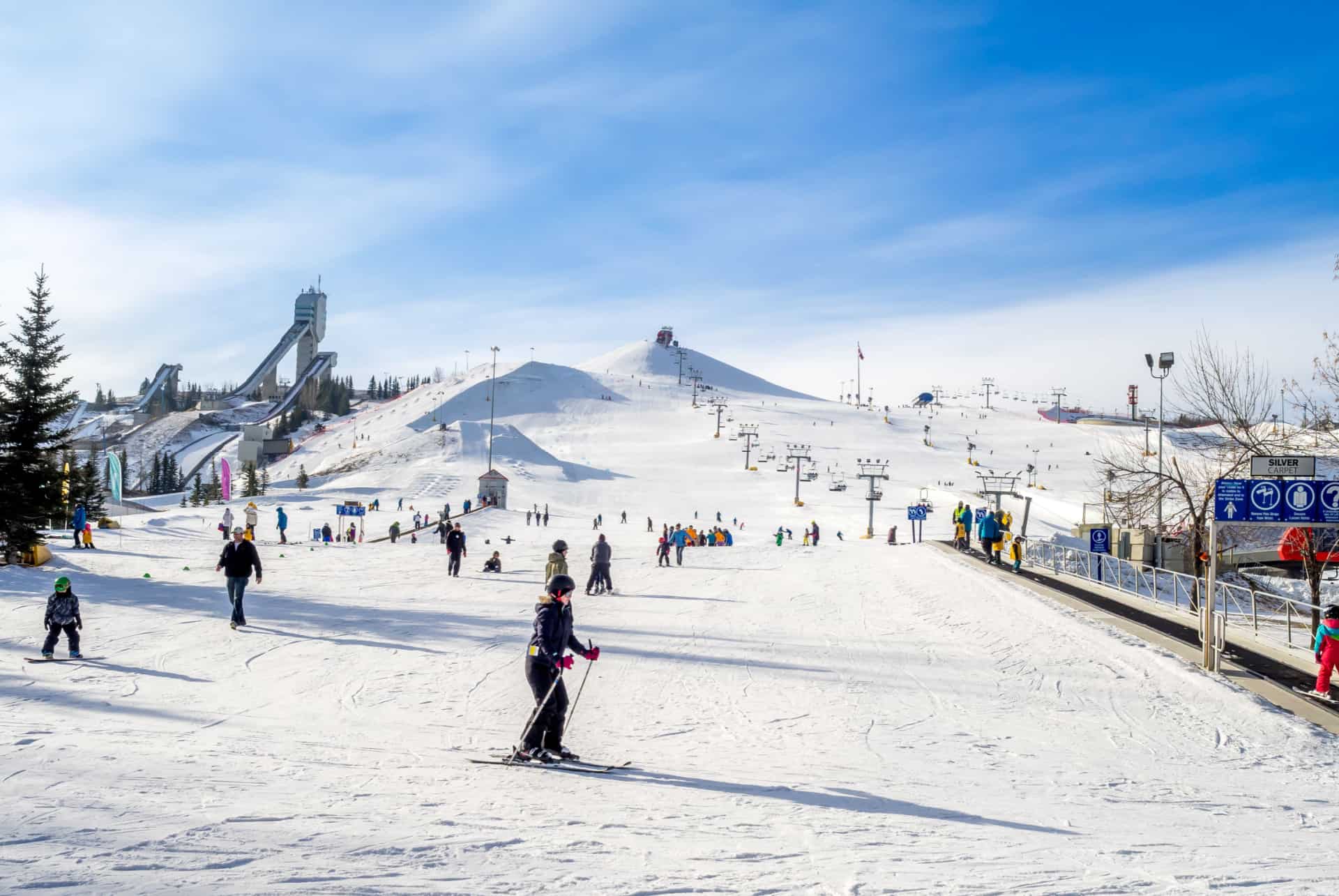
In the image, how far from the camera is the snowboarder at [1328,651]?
1005 centimetres

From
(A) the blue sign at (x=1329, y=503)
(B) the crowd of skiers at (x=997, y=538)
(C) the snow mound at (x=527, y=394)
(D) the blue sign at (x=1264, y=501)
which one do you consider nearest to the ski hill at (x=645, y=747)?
(B) the crowd of skiers at (x=997, y=538)

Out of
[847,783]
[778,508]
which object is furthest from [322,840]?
[778,508]

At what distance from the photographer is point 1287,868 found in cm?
504

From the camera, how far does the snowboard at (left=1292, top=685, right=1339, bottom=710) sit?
31.9 ft

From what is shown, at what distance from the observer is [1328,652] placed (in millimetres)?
10133

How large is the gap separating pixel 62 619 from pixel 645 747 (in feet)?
25.6

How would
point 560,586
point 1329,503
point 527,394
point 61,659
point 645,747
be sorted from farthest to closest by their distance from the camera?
1. point 527,394
2. point 1329,503
3. point 61,659
4. point 645,747
5. point 560,586

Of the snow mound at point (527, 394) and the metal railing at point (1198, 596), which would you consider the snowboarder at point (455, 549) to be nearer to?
the metal railing at point (1198, 596)

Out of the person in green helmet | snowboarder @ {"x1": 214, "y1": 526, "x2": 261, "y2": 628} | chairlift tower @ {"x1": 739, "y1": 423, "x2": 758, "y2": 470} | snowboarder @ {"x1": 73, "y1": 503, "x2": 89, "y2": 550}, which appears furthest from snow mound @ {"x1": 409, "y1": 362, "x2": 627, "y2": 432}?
the person in green helmet

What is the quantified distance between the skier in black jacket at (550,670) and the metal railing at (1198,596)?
30.2 feet

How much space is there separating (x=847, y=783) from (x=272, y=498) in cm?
6096

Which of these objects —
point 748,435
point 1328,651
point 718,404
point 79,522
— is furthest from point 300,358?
point 1328,651

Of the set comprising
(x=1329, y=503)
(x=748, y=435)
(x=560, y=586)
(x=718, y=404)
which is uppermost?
(x=718, y=404)

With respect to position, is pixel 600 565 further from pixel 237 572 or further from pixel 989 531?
pixel 989 531
